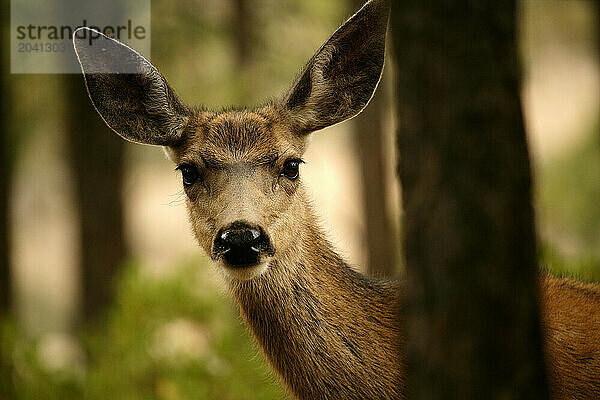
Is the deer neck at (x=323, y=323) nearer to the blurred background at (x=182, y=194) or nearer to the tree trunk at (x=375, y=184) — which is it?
the blurred background at (x=182, y=194)

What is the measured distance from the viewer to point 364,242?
1257 cm

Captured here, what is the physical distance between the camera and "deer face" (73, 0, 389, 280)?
4.72m

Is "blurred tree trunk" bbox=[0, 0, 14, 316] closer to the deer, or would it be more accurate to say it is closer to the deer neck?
the deer

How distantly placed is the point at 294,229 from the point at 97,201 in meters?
8.51

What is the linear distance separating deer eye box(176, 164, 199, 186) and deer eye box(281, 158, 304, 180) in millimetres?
592

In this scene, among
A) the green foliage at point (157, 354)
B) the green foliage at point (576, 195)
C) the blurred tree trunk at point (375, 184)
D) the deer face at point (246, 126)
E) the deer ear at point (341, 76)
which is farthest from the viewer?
the green foliage at point (576, 195)

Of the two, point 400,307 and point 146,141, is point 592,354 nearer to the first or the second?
point 400,307

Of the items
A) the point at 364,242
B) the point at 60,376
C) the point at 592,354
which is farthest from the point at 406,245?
the point at 364,242

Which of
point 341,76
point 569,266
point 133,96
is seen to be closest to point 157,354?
point 133,96

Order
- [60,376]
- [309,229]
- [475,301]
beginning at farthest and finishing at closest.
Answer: [60,376] < [309,229] < [475,301]

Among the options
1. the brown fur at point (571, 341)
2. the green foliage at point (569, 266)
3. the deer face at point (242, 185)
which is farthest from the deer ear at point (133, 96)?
the green foliage at point (569, 266)

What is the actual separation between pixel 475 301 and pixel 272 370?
2161 millimetres

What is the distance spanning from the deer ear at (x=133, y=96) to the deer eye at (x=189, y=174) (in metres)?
0.36

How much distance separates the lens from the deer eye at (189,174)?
5.13m
